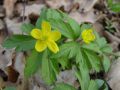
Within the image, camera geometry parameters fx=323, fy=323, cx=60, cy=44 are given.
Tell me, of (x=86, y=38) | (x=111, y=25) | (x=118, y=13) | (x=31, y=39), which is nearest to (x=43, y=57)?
(x=31, y=39)

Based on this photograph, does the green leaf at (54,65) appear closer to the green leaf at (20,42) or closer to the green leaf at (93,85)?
the green leaf at (20,42)

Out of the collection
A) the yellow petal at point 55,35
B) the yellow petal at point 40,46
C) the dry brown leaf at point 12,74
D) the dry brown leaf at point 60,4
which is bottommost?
the dry brown leaf at point 12,74

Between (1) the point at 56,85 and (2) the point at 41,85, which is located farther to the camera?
(2) the point at 41,85

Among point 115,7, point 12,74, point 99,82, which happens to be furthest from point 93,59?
point 115,7

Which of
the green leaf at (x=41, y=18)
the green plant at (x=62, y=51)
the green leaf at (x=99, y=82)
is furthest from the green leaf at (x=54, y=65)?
the green leaf at (x=99, y=82)

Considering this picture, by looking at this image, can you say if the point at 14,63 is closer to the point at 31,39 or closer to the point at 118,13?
the point at 31,39

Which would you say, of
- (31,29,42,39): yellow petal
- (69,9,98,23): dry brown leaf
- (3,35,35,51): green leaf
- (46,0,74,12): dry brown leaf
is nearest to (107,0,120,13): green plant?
(69,9,98,23): dry brown leaf

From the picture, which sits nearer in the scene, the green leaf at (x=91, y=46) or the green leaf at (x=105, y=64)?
the green leaf at (x=91, y=46)
